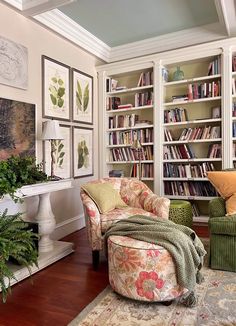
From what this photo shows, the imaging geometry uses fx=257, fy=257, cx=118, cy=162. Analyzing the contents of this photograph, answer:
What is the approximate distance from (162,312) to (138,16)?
333 cm

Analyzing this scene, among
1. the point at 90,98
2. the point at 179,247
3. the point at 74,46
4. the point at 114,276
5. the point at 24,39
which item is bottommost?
the point at 114,276

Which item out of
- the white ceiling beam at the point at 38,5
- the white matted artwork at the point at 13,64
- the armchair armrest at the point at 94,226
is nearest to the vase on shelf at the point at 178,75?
the white ceiling beam at the point at 38,5

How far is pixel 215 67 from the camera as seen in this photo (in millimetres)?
3635

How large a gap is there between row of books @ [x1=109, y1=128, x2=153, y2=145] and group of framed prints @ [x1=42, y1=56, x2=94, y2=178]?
411 mm

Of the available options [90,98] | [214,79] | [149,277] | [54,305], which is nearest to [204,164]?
[214,79]

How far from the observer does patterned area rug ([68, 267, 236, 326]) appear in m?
1.67

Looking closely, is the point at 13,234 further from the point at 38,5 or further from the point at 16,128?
the point at 38,5

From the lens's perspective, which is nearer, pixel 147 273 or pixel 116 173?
pixel 147 273

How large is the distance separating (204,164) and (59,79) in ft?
7.83

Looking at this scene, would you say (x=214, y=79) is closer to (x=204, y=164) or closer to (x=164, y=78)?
(x=164, y=78)

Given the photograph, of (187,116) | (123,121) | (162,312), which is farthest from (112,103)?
(162,312)

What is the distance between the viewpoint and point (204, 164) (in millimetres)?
3773

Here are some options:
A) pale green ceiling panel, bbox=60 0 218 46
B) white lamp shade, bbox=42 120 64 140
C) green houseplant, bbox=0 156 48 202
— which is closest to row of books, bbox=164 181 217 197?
white lamp shade, bbox=42 120 64 140

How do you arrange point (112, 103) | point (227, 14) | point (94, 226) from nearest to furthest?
point (94, 226)
point (227, 14)
point (112, 103)
